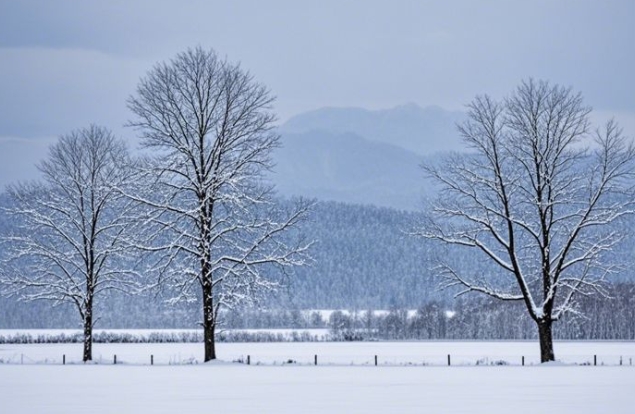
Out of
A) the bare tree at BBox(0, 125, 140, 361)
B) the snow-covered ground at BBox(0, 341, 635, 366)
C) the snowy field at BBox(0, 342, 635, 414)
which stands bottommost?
the snow-covered ground at BBox(0, 341, 635, 366)

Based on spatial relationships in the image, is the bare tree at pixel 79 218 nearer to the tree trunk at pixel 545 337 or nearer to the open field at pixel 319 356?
the open field at pixel 319 356

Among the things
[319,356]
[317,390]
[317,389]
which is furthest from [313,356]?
[317,390]

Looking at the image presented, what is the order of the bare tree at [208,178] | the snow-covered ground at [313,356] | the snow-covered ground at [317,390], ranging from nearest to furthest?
1. the snow-covered ground at [317,390]
2. the bare tree at [208,178]
3. the snow-covered ground at [313,356]

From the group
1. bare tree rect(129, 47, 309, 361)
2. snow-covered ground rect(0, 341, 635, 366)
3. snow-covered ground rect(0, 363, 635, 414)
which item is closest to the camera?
snow-covered ground rect(0, 363, 635, 414)

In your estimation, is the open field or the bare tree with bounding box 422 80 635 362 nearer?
the bare tree with bounding box 422 80 635 362

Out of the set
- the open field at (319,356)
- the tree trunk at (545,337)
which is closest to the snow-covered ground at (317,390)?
the tree trunk at (545,337)

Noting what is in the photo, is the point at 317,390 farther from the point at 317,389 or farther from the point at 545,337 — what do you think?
the point at 545,337

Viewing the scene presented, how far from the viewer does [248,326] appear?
641ft

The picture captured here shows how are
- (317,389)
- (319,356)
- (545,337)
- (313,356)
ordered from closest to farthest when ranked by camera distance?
(317,389) → (545,337) → (313,356) → (319,356)

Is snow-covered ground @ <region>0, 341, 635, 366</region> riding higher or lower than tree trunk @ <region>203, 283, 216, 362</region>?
lower

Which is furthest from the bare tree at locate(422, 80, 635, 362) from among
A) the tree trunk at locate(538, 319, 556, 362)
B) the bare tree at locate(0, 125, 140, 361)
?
the bare tree at locate(0, 125, 140, 361)

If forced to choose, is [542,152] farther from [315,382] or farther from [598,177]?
[315,382]

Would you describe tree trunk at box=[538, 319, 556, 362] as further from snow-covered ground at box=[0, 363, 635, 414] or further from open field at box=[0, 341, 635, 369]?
open field at box=[0, 341, 635, 369]

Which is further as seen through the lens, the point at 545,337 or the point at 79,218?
the point at 79,218
